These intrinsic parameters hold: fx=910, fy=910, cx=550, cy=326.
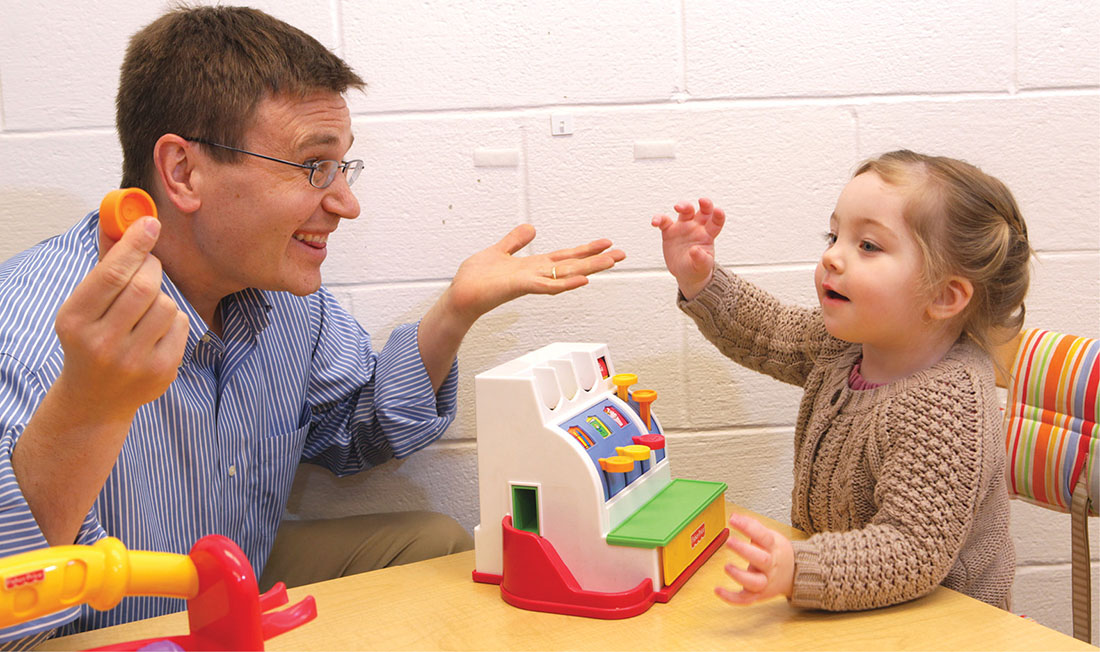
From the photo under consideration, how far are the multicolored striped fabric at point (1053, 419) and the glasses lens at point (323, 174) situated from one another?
1.06m

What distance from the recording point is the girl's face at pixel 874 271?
116 cm

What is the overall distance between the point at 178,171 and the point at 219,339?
26 cm

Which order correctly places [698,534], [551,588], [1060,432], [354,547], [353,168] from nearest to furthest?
1. [551,588]
2. [698,534]
3. [1060,432]
4. [353,168]
5. [354,547]

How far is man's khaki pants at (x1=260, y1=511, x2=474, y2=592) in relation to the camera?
1.60 meters

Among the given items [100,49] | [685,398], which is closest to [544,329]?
[685,398]

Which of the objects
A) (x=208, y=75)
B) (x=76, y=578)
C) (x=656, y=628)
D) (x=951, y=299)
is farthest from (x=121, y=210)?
(x=951, y=299)

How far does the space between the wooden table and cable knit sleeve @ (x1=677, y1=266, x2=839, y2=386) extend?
0.43m

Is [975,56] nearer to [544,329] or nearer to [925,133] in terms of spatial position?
[925,133]

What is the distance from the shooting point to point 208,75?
1270 mm

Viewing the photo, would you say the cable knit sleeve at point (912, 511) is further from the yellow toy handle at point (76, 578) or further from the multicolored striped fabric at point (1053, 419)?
the yellow toy handle at point (76, 578)

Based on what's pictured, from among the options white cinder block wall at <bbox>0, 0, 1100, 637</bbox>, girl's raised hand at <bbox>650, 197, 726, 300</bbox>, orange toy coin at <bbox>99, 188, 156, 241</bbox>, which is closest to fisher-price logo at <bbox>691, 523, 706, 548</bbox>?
girl's raised hand at <bbox>650, 197, 726, 300</bbox>

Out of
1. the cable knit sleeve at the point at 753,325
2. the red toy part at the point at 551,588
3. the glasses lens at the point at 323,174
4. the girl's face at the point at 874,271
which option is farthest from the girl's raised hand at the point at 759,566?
the glasses lens at the point at 323,174

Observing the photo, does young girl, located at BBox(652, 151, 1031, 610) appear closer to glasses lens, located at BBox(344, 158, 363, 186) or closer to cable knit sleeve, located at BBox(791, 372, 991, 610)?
cable knit sleeve, located at BBox(791, 372, 991, 610)

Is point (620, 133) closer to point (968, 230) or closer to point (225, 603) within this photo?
point (968, 230)
